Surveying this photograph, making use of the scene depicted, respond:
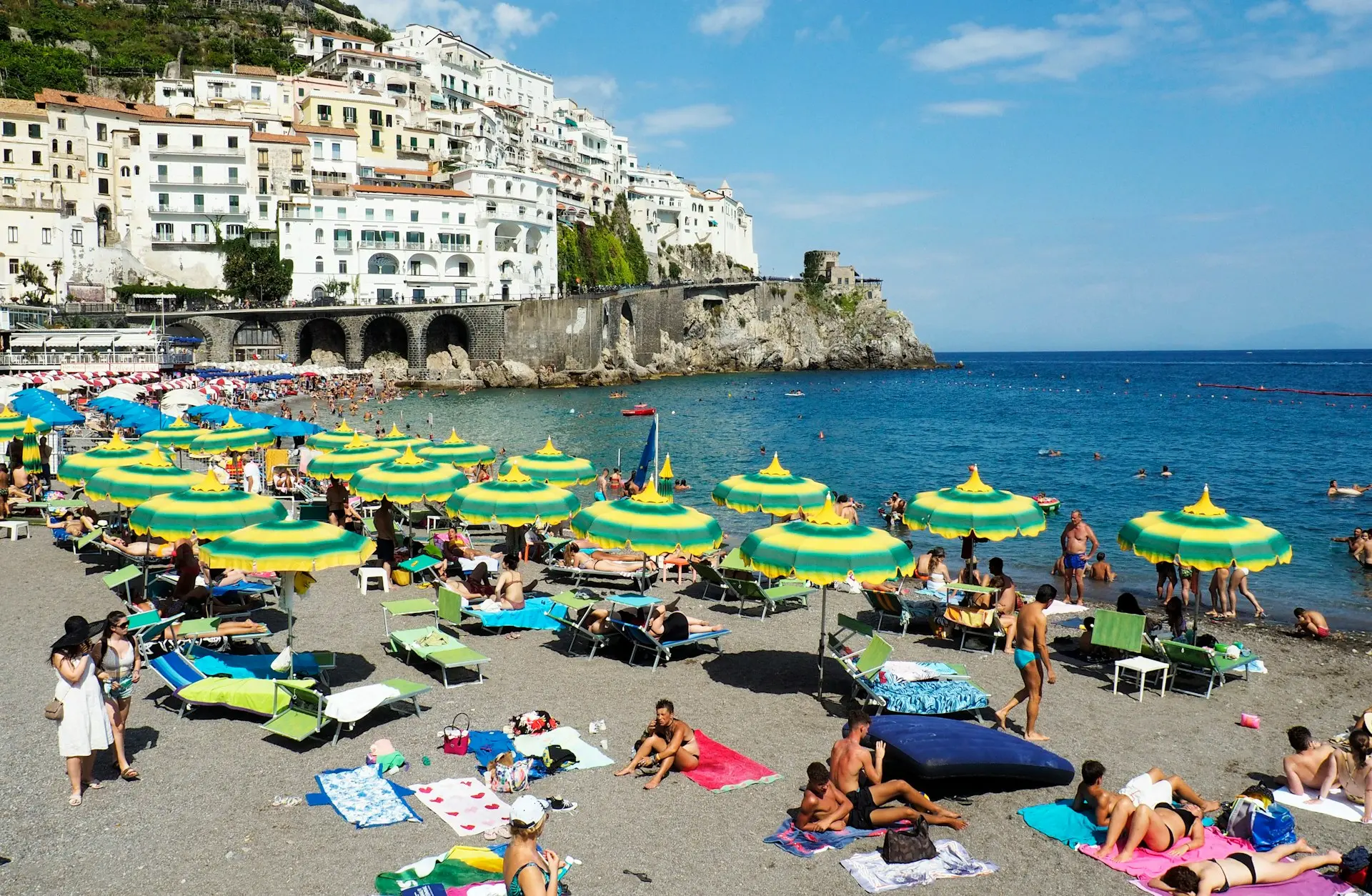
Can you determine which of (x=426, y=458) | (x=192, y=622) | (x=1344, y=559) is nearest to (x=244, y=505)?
(x=192, y=622)

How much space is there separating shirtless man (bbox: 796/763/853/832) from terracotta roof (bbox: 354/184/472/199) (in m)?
74.8

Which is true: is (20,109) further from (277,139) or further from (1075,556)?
(1075,556)

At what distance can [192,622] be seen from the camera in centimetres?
1074

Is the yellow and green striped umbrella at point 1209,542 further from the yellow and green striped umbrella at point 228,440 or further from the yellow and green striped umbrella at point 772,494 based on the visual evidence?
the yellow and green striped umbrella at point 228,440

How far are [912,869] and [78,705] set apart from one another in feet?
20.7

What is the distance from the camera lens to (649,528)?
35.4 ft

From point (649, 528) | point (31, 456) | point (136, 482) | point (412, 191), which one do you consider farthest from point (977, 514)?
point (412, 191)

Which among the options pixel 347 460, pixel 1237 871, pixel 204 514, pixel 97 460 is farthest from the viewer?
pixel 347 460

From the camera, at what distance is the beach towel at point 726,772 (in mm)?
7793

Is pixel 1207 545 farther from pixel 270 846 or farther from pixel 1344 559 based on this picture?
pixel 1344 559

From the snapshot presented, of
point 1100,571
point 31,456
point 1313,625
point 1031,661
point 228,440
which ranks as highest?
point 228,440

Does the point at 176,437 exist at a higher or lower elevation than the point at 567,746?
higher

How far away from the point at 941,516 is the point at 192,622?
9155mm

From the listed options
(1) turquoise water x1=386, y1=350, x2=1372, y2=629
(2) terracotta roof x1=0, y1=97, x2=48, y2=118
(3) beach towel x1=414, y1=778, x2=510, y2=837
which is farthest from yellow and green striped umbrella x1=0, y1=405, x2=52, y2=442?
(2) terracotta roof x1=0, y1=97, x2=48, y2=118
